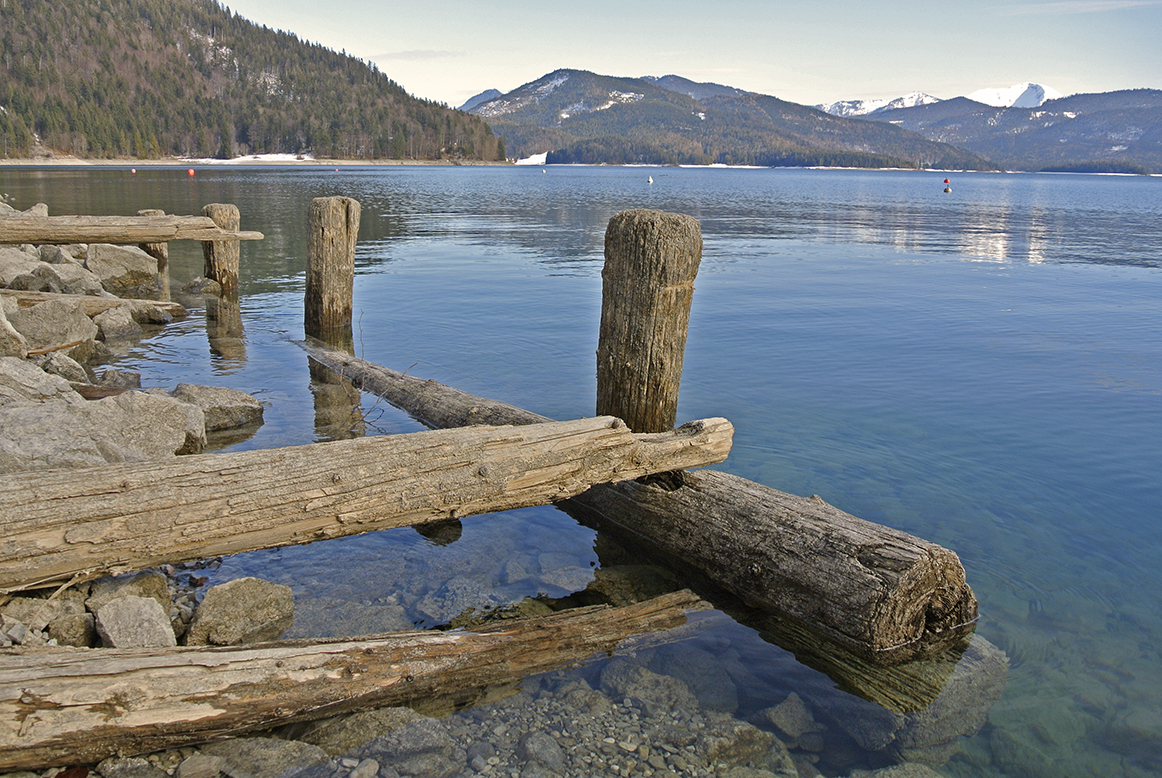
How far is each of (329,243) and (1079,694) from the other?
1038 centimetres

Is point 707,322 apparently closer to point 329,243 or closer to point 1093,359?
point 1093,359

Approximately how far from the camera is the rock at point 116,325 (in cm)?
1262

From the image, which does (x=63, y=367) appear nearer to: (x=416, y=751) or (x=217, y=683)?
(x=217, y=683)

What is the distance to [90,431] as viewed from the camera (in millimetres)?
5566

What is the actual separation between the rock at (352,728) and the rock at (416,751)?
0.14 feet

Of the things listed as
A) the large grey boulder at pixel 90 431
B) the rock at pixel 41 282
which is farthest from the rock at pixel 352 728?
the rock at pixel 41 282

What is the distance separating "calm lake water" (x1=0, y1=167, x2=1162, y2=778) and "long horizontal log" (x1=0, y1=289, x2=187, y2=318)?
524 mm

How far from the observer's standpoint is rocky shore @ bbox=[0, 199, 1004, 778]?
3777 millimetres

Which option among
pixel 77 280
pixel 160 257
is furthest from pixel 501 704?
pixel 160 257

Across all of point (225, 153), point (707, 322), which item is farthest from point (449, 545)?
point (225, 153)

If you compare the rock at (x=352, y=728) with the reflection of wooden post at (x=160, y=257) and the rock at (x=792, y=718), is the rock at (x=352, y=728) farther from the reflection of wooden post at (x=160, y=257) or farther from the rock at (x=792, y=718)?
the reflection of wooden post at (x=160, y=257)

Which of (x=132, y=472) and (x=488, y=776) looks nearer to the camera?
(x=488, y=776)

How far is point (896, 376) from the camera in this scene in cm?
1230

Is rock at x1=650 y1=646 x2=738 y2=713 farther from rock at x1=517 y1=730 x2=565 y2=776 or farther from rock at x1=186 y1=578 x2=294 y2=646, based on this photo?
rock at x1=186 y1=578 x2=294 y2=646
